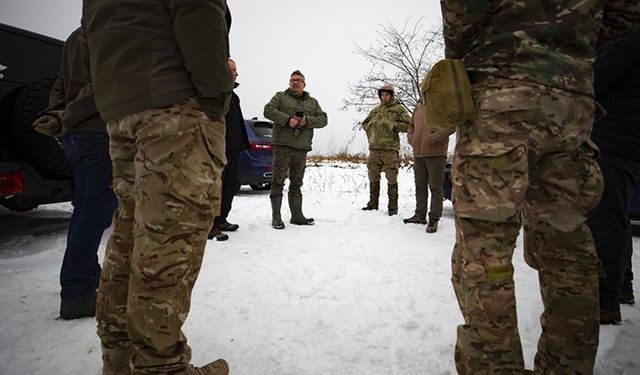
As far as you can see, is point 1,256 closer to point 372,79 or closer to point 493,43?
point 493,43

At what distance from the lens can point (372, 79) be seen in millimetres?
17406

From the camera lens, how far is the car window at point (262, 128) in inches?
276

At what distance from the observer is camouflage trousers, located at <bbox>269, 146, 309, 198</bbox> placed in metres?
4.14

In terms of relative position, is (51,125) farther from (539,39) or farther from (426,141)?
(426,141)

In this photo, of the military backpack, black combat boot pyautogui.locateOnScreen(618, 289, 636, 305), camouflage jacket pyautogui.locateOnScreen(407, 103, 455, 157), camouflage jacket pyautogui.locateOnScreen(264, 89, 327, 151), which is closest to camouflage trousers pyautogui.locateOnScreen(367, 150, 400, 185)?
camouflage jacket pyautogui.locateOnScreen(407, 103, 455, 157)

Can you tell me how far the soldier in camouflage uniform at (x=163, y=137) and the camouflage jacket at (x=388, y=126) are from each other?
435cm

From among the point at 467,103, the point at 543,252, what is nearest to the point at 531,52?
the point at 467,103

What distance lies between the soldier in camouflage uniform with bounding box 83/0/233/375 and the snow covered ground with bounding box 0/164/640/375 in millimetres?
529

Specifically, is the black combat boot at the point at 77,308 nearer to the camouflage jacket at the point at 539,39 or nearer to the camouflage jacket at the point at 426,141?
the camouflage jacket at the point at 539,39

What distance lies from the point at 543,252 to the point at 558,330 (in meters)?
0.27

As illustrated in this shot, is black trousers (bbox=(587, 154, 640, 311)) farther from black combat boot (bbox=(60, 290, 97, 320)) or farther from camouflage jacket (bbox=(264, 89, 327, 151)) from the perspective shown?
camouflage jacket (bbox=(264, 89, 327, 151))

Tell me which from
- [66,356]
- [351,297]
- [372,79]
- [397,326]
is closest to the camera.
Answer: [66,356]

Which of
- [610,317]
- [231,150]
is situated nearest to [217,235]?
[231,150]

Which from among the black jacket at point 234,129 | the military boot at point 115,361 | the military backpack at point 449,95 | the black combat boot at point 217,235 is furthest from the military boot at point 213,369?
the black jacket at point 234,129
